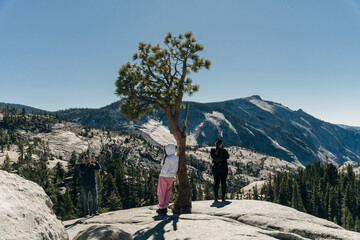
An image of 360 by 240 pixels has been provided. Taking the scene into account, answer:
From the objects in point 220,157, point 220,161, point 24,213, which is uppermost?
point 220,157

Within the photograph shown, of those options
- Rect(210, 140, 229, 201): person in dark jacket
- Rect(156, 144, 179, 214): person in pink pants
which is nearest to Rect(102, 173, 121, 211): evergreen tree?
Rect(210, 140, 229, 201): person in dark jacket

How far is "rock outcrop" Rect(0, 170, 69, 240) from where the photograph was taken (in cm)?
607

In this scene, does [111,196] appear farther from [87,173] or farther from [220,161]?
[220,161]

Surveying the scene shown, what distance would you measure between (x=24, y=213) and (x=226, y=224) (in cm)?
777

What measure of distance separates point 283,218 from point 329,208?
345 feet

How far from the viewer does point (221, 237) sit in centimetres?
897

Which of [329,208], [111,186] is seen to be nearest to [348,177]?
[329,208]

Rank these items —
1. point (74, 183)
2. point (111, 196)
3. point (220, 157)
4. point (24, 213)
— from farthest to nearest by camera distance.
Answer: point (74, 183) → point (111, 196) → point (220, 157) → point (24, 213)

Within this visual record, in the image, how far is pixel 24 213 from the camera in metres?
7.00

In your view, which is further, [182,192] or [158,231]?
[182,192]

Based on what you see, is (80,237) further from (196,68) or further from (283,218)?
(196,68)

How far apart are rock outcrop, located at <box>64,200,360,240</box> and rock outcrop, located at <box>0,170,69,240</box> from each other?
5.53ft

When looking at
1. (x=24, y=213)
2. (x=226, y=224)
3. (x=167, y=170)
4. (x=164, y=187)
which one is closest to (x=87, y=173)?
(x=164, y=187)

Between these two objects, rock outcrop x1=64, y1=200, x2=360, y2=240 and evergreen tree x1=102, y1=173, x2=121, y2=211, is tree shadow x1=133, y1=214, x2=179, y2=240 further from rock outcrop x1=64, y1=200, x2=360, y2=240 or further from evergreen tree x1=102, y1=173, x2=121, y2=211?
evergreen tree x1=102, y1=173, x2=121, y2=211
